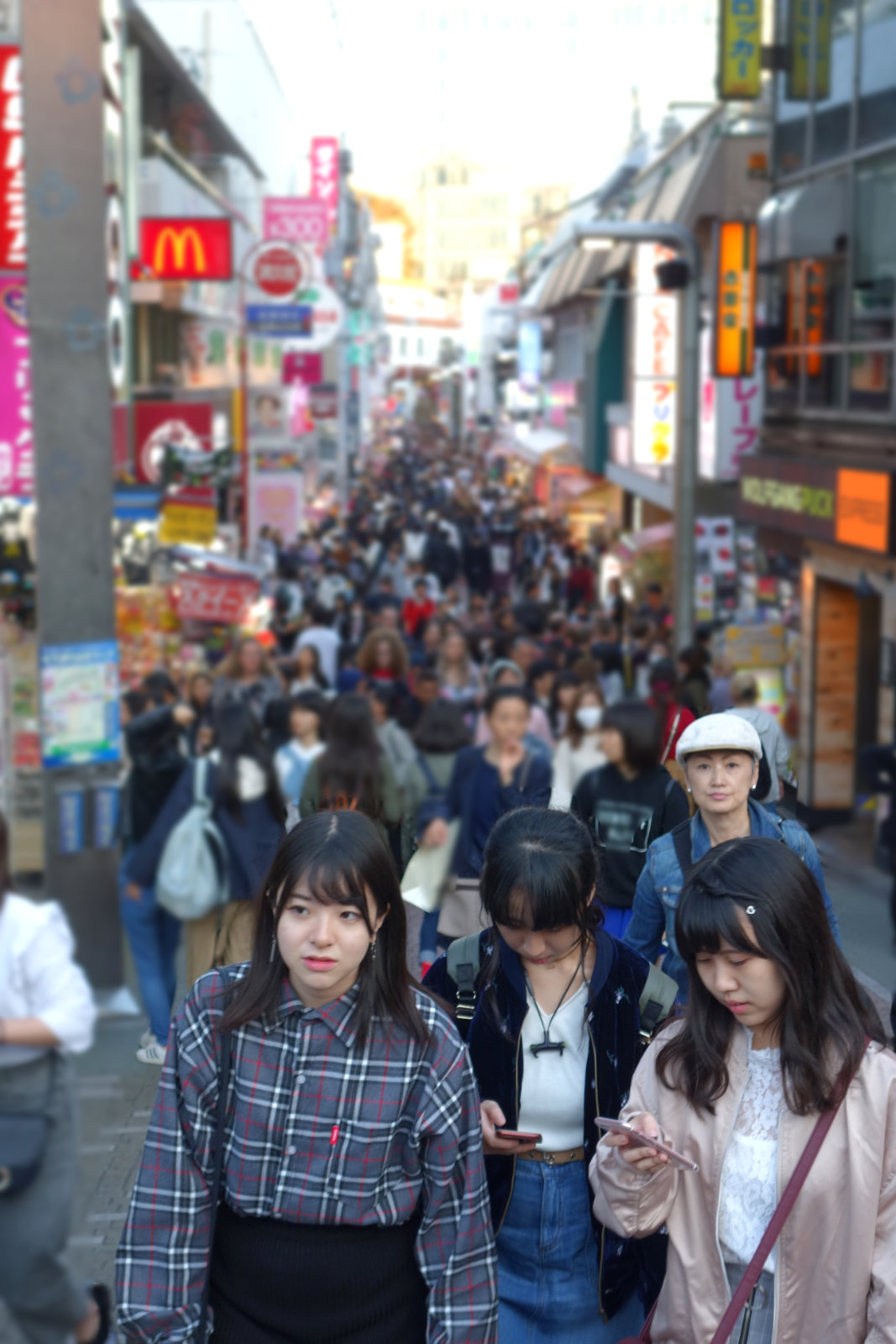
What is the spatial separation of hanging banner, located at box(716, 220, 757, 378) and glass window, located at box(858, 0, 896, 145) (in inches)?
83.2

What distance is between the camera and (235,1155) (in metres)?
2.42

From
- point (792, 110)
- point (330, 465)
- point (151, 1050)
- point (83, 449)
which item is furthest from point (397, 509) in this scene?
point (151, 1050)

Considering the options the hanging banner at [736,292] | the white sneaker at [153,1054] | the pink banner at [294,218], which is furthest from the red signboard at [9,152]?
the pink banner at [294,218]

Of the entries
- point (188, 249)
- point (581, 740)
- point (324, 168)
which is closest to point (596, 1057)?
point (581, 740)

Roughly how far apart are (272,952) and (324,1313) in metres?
0.57

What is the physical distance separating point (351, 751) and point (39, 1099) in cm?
382

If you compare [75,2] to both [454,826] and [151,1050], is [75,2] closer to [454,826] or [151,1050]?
[454,826]

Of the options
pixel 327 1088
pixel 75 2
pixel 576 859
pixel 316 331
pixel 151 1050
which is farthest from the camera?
pixel 316 331

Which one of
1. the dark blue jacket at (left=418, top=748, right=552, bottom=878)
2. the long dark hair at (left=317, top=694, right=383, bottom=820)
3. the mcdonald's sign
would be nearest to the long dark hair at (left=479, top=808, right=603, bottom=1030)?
the dark blue jacket at (left=418, top=748, right=552, bottom=878)

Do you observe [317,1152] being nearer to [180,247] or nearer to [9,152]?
[9,152]

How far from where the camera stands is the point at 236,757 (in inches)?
265

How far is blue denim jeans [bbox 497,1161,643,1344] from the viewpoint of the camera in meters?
2.74

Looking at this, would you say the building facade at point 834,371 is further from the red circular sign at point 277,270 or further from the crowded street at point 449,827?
the red circular sign at point 277,270

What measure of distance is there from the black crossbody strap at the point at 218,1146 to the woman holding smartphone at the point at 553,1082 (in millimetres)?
504
